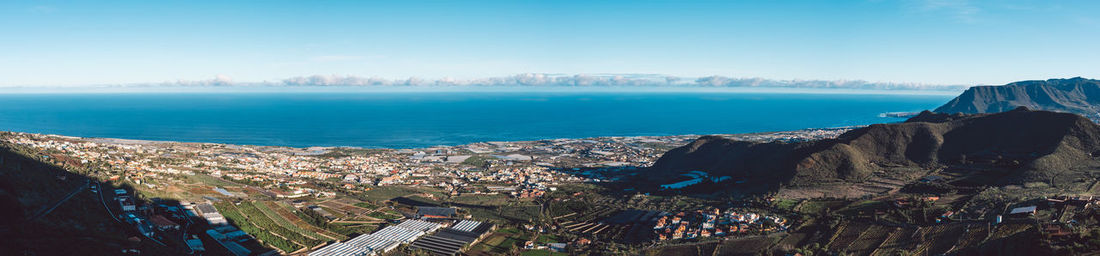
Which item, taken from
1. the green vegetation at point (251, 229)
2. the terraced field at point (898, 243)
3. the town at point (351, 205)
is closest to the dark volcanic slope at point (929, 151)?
the terraced field at point (898, 243)

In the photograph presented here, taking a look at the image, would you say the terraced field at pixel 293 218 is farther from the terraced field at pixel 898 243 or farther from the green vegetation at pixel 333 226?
the terraced field at pixel 898 243

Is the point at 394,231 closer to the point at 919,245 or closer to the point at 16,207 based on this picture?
the point at 16,207

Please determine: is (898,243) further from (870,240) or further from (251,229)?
(251,229)

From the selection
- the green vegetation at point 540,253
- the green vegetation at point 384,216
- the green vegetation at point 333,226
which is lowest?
the green vegetation at point 540,253

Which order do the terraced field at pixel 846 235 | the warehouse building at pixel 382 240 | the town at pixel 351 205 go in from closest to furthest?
the terraced field at pixel 846 235 → the warehouse building at pixel 382 240 → the town at pixel 351 205

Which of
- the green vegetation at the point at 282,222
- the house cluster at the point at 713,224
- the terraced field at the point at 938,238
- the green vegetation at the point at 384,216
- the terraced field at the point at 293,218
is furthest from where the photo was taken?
the green vegetation at the point at 384,216

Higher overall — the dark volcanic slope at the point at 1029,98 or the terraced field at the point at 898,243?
the dark volcanic slope at the point at 1029,98

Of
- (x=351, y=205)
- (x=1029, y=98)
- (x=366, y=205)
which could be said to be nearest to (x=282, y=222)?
(x=351, y=205)

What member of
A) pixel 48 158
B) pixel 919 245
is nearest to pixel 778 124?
pixel 919 245

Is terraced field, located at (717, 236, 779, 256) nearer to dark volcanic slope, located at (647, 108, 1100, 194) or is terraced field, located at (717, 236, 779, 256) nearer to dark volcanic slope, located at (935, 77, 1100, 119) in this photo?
dark volcanic slope, located at (647, 108, 1100, 194)
